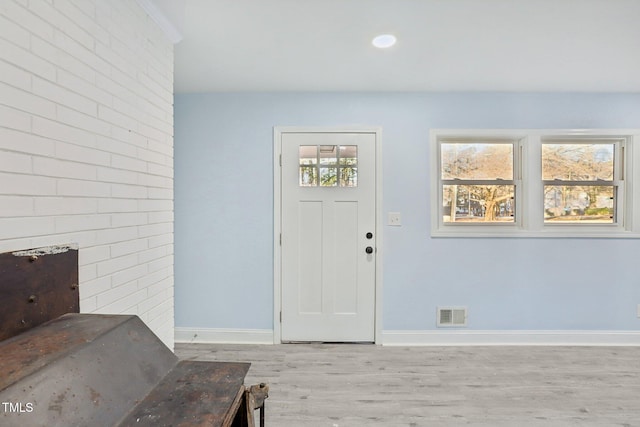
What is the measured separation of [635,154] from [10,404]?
4370 mm

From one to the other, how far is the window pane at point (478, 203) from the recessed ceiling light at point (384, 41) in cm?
152

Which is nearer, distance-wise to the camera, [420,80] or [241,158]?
[420,80]

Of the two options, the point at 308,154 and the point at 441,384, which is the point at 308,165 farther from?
the point at 441,384

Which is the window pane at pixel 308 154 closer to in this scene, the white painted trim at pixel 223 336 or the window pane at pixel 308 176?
the window pane at pixel 308 176

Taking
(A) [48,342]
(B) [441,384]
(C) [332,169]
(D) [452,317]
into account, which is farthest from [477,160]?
(A) [48,342]

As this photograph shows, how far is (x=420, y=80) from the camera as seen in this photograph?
2.69 meters

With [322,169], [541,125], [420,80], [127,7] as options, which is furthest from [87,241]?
[541,125]

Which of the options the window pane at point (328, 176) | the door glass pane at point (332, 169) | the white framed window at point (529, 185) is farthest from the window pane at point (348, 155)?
the white framed window at point (529, 185)

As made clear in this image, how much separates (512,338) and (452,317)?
588mm

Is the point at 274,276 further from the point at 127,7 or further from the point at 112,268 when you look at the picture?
the point at 127,7

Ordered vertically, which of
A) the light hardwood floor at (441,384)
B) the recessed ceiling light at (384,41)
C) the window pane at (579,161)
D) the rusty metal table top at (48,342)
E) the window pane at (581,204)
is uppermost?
the recessed ceiling light at (384,41)

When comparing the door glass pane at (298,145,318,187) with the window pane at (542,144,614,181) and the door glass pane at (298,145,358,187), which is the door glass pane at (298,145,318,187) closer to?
the door glass pane at (298,145,358,187)

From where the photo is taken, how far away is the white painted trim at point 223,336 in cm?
301

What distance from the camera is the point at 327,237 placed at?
301 cm
